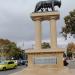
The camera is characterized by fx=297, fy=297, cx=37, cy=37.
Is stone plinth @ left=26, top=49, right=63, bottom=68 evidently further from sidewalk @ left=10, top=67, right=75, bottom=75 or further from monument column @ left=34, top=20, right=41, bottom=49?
monument column @ left=34, top=20, right=41, bottom=49

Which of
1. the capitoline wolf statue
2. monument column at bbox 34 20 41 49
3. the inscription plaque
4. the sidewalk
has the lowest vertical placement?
the sidewalk

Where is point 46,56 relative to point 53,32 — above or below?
below

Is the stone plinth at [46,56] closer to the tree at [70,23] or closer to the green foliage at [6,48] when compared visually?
the tree at [70,23]

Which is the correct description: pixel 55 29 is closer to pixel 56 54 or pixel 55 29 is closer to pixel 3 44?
pixel 56 54

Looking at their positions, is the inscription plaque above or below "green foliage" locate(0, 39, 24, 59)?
below

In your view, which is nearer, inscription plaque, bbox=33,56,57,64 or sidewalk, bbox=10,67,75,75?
sidewalk, bbox=10,67,75,75

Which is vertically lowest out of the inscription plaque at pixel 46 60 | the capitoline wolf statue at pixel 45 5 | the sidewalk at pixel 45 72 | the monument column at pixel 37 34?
the sidewalk at pixel 45 72

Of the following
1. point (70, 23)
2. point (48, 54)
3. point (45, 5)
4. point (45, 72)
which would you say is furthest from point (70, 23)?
point (45, 72)

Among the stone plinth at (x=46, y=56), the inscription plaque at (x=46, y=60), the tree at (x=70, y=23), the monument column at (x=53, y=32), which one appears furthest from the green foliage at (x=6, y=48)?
the inscription plaque at (x=46, y=60)

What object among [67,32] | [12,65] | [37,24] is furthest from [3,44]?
[37,24]

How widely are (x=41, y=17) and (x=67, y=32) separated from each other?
1937 cm

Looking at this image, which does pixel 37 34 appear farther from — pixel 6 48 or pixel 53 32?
pixel 6 48

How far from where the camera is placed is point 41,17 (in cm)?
2806

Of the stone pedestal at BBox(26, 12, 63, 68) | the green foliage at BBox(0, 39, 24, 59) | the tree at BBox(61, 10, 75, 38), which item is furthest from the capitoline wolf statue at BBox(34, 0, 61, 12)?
the green foliage at BBox(0, 39, 24, 59)
